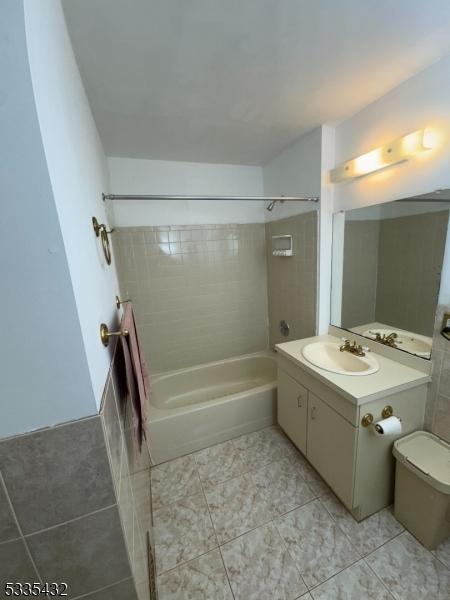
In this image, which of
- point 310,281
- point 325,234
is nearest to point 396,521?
point 310,281

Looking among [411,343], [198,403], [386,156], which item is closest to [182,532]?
[198,403]

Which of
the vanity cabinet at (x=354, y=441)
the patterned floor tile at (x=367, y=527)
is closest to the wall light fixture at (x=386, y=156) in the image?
the vanity cabinet at (x=354, y=441)

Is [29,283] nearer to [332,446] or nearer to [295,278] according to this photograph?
[332,446]

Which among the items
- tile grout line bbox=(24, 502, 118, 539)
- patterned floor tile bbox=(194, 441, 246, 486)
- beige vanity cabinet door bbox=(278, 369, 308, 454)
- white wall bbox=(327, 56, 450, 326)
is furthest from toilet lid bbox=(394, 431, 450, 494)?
tile grout line bbox=(24, 502, 118, 539)

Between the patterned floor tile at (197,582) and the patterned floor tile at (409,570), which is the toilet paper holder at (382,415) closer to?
the patterned floor tile at (409,570)

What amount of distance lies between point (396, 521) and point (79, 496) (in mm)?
1703

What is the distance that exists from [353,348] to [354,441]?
61 centimetres

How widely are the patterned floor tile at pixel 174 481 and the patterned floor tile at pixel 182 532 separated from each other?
0.15 ft

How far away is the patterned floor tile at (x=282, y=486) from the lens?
4.71 feet

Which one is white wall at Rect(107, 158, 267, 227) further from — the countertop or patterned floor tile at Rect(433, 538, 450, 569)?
patterned floor tile at Rect(433, 538, 450, 569)

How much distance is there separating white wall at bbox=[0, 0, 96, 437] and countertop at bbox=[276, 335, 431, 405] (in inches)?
45.6

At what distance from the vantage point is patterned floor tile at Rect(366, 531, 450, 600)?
3.41 ft

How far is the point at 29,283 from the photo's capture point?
0.47 meters

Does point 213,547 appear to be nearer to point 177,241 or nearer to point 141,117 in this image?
point 177,241
